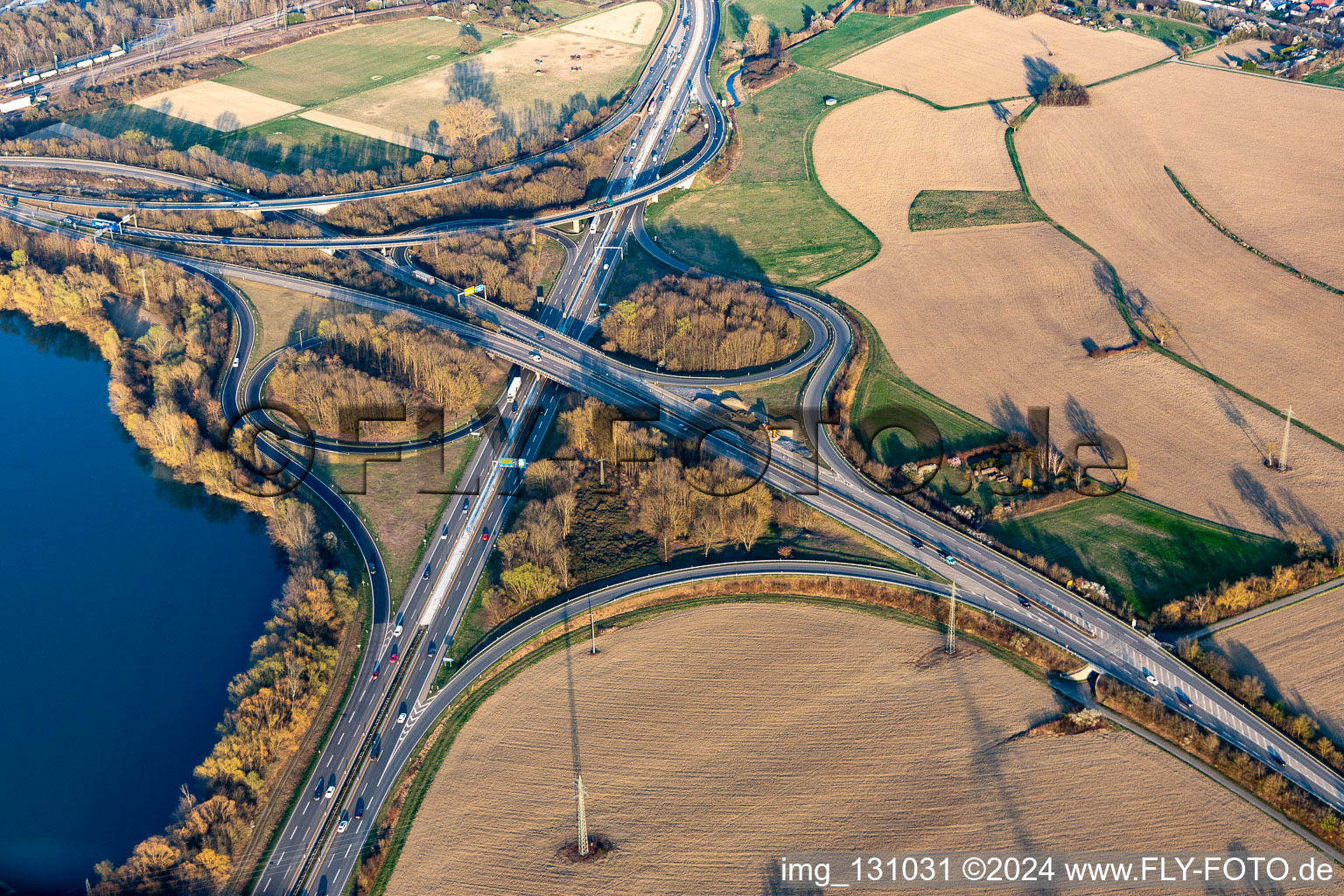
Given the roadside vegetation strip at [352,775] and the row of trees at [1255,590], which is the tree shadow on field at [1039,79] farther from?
the roadside vegetation strip at [352,775]

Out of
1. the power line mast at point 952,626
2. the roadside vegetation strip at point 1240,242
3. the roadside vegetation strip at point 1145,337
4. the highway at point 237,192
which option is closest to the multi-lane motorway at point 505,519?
the power line mast at point 952,626

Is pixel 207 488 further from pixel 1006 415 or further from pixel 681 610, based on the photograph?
pixel 1006 415

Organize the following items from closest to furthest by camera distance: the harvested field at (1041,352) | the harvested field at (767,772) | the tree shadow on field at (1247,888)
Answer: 1. the tree shadow on field at (1247,888)
2. the harvested field at (767,772)
3. the harvested field at (1041,352)

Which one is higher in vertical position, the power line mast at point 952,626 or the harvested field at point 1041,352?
the harvested field at point 1041,352

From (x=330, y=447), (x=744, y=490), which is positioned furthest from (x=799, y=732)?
(x=330, y=447)

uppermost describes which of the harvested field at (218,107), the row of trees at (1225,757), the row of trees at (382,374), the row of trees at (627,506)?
the harvested field at (218,107)

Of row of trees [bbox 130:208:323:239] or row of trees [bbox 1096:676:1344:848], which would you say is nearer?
row of trees [bbox 1096:676:1344:848]

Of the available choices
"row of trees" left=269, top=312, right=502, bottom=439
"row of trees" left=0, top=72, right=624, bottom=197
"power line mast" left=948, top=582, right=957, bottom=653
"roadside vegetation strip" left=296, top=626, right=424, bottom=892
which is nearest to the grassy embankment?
"power line mast" left=948, top=582, right=957, bottom=653

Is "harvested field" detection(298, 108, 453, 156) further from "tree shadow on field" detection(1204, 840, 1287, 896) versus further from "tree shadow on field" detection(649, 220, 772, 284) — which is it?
"tree shadow on field" detection(1204, 840, 1287, 896)
